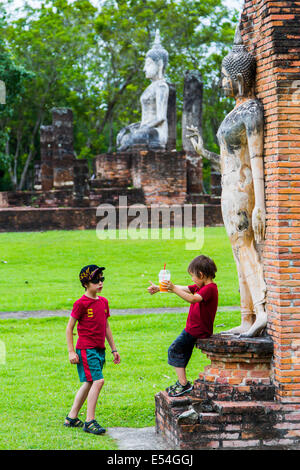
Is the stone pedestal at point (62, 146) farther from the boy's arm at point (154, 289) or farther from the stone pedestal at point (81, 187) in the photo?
the boy's arm at point (154, 289)

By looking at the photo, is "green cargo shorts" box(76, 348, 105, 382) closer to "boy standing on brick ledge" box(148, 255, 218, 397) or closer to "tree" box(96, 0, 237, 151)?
"boy standing on brick ledge" box(148, 255, 218, 397)

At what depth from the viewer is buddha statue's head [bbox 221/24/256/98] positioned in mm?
6113

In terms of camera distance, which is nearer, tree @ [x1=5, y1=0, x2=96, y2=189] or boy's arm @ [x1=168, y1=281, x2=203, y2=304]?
boy's arm @ [x1=168, y1=281, x2=203, y2=304]

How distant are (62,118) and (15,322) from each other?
50.2ft

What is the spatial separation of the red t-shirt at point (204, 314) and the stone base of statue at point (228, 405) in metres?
0.08

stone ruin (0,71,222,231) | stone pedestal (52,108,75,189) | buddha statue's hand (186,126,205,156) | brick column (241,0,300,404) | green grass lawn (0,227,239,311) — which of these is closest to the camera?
brick column (241,0,300,404)

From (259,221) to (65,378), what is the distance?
3.18 meters

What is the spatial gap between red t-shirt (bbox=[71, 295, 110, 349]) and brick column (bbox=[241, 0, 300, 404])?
131 centimetres

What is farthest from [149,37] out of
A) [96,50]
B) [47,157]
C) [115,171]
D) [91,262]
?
[91,262]

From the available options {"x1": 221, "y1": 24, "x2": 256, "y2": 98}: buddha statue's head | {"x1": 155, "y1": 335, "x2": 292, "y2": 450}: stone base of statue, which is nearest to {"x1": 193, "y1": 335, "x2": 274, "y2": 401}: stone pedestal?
{"x1": 155, "y1": 335, "x2": 292, "y2": 450}: stone base of statue

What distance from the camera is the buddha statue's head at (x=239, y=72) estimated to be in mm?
6113

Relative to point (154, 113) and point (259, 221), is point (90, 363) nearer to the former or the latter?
point (259, 221)

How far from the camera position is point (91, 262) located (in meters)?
15.7

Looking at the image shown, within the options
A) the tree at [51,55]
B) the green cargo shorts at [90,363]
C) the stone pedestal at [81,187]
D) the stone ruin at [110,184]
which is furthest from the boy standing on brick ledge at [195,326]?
the tree at [51,55]
